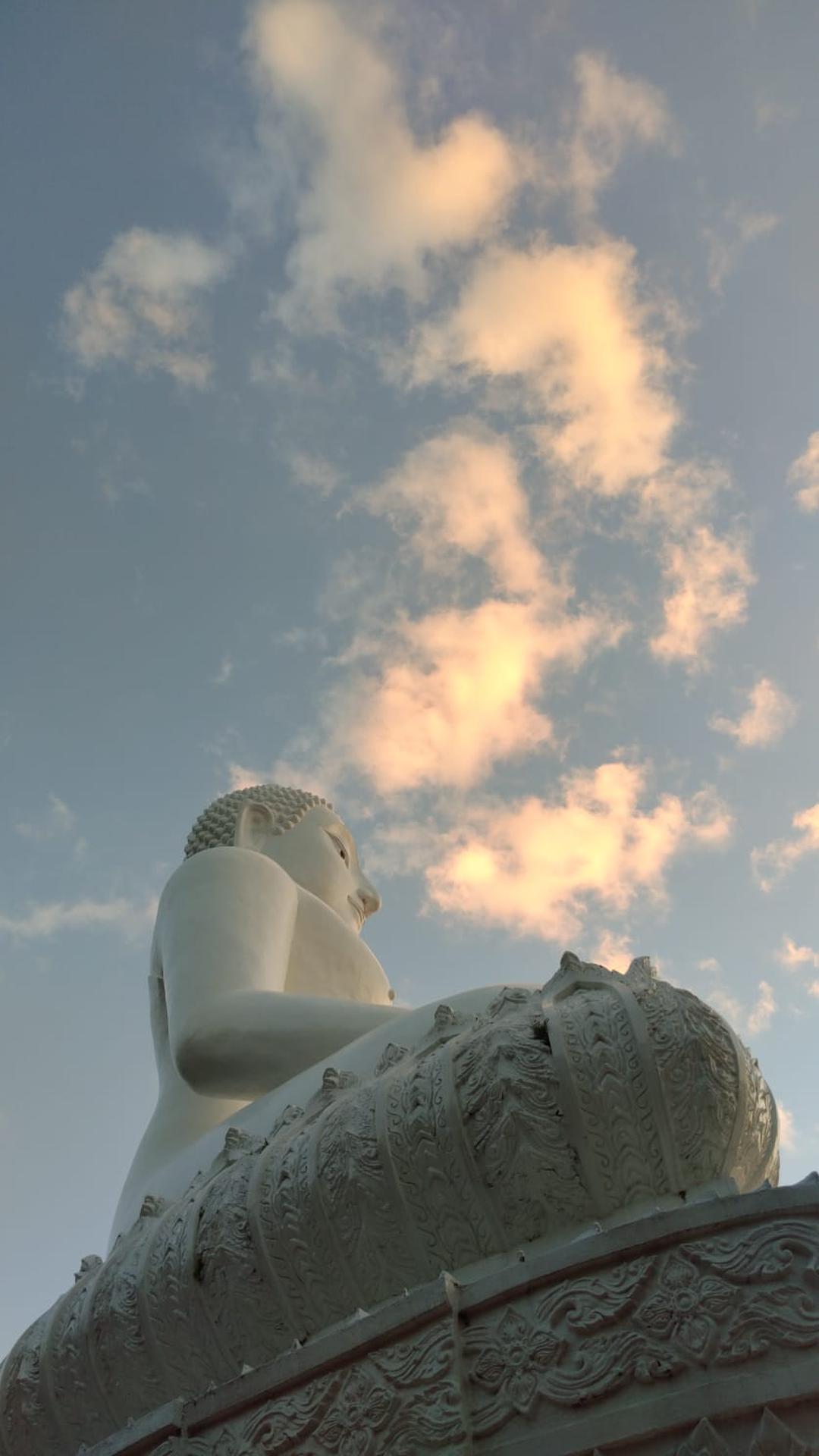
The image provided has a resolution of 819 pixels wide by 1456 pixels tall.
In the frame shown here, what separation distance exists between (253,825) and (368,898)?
3.11 ft

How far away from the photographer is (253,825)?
862cm

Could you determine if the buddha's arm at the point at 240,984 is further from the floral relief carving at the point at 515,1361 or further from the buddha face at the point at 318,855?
the floral relief carving at the point at 515,1361

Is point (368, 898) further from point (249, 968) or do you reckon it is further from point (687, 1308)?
point (687, 1308)

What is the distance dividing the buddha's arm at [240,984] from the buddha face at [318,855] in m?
0.54

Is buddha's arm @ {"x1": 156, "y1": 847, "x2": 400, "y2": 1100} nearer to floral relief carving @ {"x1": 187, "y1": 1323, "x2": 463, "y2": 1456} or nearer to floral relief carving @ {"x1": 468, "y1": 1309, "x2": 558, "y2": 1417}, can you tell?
floral relief carving @ {"x1": 187, "y1": 1323, "x2": 463, "y2": 1456}

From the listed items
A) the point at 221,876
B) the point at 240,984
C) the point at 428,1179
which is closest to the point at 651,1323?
the point at 428,1179

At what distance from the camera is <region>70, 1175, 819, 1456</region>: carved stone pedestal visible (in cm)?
285

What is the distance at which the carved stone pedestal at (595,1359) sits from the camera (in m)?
2.85

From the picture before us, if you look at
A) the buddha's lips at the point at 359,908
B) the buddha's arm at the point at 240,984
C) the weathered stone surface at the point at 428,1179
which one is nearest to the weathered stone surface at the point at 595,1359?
the weathered stone surface at the point at 428,1179

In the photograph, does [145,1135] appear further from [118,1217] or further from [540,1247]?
[540,1247]

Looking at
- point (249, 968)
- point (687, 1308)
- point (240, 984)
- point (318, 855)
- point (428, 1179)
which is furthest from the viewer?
point (318, 855)

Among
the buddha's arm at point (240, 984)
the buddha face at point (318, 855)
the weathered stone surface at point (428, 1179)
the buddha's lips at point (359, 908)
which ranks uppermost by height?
the buddha face at point (318, 855)

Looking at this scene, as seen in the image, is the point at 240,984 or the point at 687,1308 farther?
the point at 240,984

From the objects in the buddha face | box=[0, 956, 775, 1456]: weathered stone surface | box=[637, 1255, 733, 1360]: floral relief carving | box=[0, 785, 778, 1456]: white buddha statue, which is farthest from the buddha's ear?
box=[637, 1255, 733, 1360]: floral relief carving
